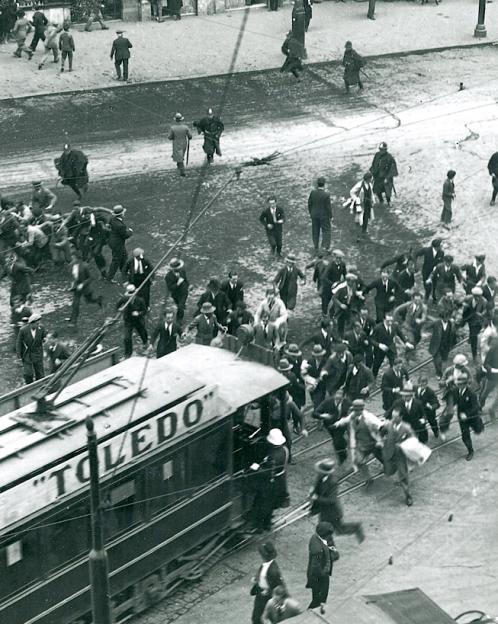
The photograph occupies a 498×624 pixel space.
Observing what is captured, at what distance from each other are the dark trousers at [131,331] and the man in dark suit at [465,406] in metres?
5.39

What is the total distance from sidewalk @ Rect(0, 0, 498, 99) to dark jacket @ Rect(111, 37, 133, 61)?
893 mm

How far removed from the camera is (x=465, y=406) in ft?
59.6

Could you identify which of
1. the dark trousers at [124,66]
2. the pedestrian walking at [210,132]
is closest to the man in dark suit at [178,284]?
the pedestrian walking at [210,132]

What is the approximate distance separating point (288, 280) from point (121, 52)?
43.3 feet

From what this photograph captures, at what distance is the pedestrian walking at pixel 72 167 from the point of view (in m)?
26.0

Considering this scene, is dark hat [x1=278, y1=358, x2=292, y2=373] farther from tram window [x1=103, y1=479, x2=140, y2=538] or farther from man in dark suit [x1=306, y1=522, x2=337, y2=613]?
tram window [x1=103, y1=479, x2=140, y2=538]

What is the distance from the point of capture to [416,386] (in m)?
18.1

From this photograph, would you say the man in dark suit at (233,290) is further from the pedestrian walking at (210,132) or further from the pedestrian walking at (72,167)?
A: the pedestrian walking at (210,132)

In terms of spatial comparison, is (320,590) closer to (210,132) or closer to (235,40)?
(210,132)

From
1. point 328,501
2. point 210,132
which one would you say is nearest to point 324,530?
point 328,501

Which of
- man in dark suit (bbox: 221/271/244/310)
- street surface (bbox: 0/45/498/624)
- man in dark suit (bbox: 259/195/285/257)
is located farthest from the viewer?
man in dark suit (bbox: 259/195/285/257)

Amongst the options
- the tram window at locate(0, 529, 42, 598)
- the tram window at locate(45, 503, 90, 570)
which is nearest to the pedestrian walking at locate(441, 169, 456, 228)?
the tram window at locate(45, 503, 90, 570)

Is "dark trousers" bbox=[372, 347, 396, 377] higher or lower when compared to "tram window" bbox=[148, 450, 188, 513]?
lower

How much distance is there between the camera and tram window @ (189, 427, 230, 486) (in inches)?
600
